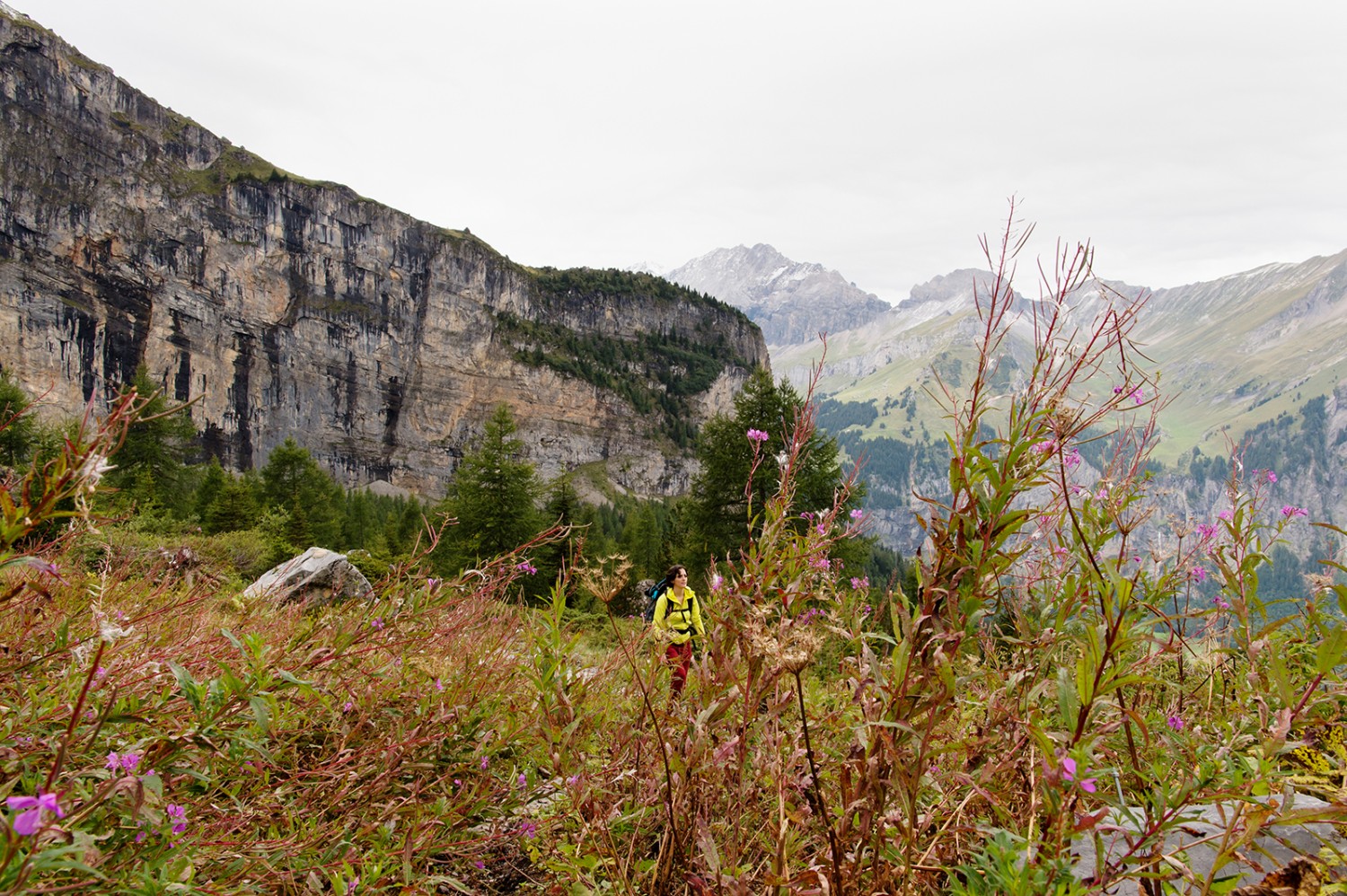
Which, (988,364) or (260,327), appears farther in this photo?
(260,327)

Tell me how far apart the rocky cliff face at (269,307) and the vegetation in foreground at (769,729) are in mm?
77044

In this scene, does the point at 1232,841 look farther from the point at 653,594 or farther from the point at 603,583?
the point at 653,594

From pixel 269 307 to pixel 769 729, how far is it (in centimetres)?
12201

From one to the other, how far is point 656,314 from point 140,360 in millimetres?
99667

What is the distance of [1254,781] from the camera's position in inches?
59.3

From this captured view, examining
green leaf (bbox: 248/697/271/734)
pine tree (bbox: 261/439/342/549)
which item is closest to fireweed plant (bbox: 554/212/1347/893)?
green leaf (bbox: 248/697/271/734)

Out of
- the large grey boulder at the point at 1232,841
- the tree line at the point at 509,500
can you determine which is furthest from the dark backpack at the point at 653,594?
the large grey boulder at the point at 1232,841

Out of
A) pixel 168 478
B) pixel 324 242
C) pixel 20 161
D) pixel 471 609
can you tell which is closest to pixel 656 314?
pixel 324 242

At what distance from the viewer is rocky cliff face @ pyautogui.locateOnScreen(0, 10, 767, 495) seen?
81.6m

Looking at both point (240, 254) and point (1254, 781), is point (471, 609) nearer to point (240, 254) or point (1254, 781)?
point (1254, 781)

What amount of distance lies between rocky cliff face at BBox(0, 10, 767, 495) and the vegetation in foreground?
7704 cm

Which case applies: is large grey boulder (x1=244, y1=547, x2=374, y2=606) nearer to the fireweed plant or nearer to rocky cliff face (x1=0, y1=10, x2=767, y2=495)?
the fireweed plant

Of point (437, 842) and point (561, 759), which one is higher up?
point (561, 759)

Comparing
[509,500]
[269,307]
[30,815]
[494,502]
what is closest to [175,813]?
[30,815]
